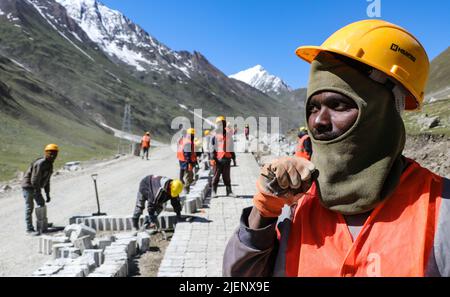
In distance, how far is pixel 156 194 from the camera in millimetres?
9094

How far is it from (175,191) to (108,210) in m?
4.14

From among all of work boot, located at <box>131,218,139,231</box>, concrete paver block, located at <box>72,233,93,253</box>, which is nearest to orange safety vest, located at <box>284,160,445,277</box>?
concrete paver block, located at <box>72,233,93,253</box>

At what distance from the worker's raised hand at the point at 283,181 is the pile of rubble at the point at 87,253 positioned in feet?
16.1

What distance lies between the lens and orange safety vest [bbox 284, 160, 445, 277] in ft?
4.92

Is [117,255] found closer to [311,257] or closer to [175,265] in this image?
[175,265]

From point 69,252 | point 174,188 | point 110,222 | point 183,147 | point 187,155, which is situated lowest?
point 69,252

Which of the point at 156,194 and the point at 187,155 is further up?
the point at 187,155

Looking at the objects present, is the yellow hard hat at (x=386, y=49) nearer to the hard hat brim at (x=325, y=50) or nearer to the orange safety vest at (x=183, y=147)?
the hard hat brim at (x=325, y=50)

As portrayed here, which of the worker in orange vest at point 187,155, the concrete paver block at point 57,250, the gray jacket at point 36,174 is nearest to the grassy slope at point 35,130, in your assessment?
the worker in orange vest at point 187,155

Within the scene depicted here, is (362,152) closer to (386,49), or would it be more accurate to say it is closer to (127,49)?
(386,49)

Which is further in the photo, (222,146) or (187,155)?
(187,155)

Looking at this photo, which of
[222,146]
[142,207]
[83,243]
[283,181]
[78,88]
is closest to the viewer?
[283,181]

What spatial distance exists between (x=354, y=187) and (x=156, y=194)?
775 centimetres

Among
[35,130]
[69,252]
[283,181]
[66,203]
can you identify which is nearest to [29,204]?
[69,252]
